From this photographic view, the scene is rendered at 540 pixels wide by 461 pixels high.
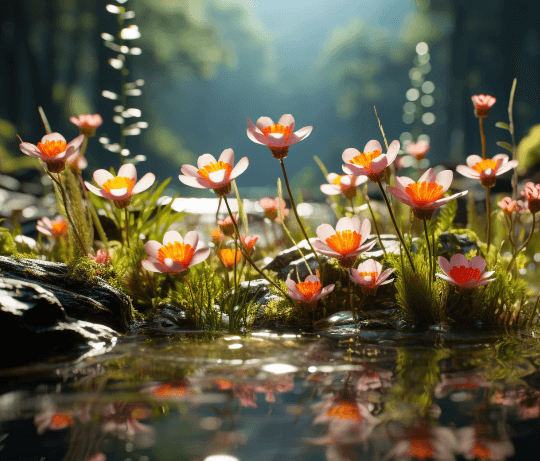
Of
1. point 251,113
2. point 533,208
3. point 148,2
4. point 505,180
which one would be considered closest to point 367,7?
point 251,113

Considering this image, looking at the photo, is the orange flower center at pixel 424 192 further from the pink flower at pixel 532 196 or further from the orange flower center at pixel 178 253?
the orange flower center at pixel 178 253

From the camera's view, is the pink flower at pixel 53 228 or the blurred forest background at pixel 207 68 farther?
the blurred forest background at pixel 207 68

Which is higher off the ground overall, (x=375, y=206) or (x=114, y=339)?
(x=375, y=206)

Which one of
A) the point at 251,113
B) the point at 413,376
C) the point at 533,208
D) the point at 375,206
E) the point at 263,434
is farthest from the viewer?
the point at 251,113

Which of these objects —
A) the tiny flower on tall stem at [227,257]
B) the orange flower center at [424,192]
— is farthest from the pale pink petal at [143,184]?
the orange flower center at [424,192]

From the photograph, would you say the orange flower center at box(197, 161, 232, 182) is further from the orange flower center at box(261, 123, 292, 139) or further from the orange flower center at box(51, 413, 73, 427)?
the orange flower center at box(51, 413, 73, 427)

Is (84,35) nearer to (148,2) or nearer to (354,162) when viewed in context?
(148,2)
